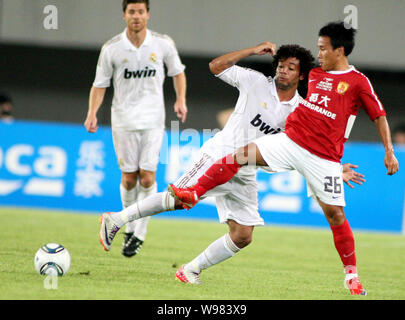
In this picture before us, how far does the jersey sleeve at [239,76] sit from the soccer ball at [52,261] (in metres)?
1.99

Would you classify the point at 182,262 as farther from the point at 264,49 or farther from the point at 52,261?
the point at 264,49

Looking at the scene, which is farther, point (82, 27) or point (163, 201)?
point (82, 27)

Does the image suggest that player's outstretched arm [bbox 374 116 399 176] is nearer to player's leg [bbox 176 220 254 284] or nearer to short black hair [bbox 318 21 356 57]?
short black hair [bbox 318 21 356 57]

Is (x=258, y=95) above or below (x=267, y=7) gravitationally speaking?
below

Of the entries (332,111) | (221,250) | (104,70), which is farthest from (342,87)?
(104,70)

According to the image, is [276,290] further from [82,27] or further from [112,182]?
[82,27]

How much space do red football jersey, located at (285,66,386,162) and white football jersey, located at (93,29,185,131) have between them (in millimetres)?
2405

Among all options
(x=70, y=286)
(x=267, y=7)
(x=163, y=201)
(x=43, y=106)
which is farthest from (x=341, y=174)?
(x=43, y=106)

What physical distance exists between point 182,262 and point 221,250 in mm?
1676

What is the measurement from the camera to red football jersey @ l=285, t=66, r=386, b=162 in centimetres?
607

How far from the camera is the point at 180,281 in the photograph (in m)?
6.49

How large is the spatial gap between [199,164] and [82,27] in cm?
1134

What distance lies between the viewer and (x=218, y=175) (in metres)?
6.09

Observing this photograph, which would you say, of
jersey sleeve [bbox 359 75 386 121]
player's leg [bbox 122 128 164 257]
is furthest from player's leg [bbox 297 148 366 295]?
player's leg [bbox 122 128 164 257]
